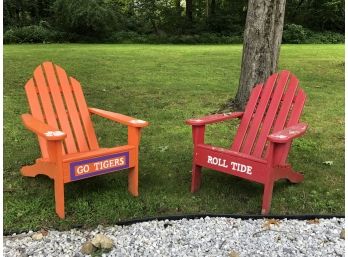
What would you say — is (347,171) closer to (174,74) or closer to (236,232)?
(236,232)

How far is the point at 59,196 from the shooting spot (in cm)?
329

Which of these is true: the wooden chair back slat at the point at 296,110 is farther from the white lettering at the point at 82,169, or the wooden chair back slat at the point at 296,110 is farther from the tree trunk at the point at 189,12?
the tree trunk at the point at 189,12

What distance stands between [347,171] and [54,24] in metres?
22.0

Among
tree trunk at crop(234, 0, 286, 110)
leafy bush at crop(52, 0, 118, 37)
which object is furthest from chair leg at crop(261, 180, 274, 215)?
leafy bush at crop(52, 0, 118, 37)

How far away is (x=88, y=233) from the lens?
312 centimetres

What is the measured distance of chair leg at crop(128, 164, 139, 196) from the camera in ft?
12.1

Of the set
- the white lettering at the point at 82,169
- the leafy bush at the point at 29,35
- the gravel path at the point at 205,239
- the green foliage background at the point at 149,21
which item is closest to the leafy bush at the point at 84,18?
the green foliage background at the point at 149,21

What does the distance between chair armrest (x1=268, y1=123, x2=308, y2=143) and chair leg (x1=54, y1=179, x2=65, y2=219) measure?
154cm

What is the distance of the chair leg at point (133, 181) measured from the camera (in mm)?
3699

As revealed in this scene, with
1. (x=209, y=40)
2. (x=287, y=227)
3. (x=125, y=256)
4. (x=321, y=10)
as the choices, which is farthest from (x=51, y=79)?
(x=321, y=10)

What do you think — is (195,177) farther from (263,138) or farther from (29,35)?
(29,35)

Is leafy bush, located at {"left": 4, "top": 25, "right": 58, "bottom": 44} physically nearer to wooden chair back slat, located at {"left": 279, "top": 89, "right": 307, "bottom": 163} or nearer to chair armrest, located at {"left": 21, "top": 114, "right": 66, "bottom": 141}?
chair armrest, located at {"left": 21, "top": 114, "right": 66, "bottom": 141}

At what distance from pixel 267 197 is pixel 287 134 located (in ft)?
1.65

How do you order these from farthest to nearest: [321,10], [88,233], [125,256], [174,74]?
[321,10] < [174,74] < [88,233] < [125,256]
